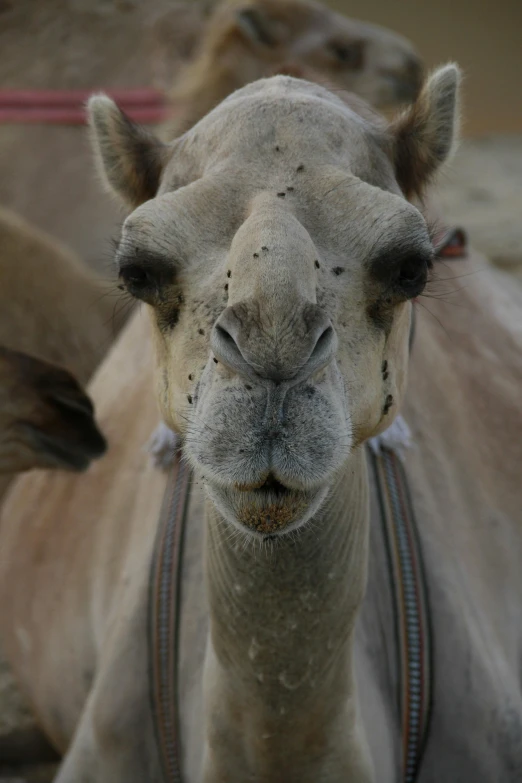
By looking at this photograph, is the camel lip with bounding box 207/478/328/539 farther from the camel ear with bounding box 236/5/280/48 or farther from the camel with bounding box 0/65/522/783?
the camel ear with bounding box 236/5/280/48

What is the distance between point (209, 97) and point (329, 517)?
261 cm

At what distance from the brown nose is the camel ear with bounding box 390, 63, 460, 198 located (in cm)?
48

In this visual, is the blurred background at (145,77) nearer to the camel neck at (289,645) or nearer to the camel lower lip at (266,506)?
the camel neck at (289,645)

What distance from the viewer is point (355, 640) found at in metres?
1.85

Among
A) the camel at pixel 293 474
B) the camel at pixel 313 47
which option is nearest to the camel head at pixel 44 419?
the camel at pixel 293 474

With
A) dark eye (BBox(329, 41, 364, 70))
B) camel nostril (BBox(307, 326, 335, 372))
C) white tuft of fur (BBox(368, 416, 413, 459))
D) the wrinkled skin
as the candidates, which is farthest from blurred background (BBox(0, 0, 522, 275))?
camel nostril (BBox(307, 326, 335, 372))

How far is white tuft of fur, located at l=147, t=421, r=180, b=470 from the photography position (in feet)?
6.86

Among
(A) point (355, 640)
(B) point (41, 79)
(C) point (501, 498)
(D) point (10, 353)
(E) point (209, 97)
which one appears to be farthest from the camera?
(B) point (41, 79)

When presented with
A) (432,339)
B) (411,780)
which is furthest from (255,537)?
(432,339)

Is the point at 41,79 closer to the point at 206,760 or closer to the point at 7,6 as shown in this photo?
the point at 7,6

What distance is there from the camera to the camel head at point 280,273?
4.06 feet

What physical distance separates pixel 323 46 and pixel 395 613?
3.51 m

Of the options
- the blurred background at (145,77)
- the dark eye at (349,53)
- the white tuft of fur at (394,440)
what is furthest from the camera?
the blurred background at (145,77)

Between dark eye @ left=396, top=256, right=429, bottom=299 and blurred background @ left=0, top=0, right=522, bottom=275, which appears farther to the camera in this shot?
blurred background @ left=0, top=0, right=522, bottom=275
